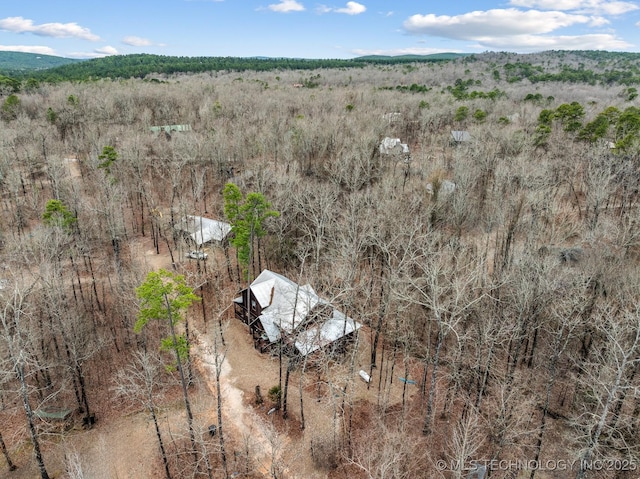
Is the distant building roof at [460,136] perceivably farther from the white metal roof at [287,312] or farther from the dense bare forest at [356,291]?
the white metal roof at [287,312]

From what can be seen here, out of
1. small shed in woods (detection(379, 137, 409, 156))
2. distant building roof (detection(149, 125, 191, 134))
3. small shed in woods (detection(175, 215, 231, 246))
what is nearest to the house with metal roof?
small shed in woods (detection(175, 215, 231, 246))

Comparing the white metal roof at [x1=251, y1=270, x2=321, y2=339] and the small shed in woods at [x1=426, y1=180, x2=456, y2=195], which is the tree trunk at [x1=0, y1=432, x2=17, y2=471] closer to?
the white metal roof at [x1=251, y1=270, x2=321, y2=339]

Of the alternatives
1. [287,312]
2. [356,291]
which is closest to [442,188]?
[356,291]

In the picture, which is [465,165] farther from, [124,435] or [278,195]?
[124,435]

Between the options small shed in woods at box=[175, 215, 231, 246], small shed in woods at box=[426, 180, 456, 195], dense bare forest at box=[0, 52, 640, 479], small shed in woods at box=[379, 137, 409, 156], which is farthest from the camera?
small shed in woods at box=[379, 137, 409, 156]

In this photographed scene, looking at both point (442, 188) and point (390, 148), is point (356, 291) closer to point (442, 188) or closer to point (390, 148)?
point (442, 188)

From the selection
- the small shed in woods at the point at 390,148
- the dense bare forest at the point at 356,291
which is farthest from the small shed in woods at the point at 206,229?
the small shed in woods at the point at 390,148
